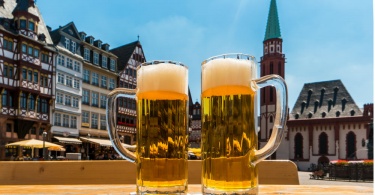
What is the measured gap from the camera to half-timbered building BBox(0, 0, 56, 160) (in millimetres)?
27828

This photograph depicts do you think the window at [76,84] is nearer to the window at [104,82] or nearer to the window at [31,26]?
the window at [104,82]

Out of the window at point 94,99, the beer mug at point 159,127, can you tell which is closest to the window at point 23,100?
the window at point 94,99

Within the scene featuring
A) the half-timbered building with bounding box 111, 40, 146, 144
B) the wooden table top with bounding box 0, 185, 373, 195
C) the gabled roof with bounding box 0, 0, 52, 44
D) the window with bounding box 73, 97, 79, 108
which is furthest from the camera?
the half-timbered building with bounding box 111, 40, 146, 144

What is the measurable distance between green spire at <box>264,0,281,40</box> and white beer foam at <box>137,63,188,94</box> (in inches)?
2502

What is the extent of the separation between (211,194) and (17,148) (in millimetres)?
28711

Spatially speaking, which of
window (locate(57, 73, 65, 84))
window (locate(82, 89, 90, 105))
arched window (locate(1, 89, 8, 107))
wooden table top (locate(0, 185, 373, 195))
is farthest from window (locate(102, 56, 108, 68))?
wooden table top (locate(0, 185, 373, 195))

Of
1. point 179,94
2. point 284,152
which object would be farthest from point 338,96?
point 179,94

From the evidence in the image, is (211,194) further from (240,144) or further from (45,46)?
(45,46)

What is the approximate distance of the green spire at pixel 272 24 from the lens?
210 feet

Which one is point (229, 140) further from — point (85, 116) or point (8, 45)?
point (85, 116)

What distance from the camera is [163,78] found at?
1806mm

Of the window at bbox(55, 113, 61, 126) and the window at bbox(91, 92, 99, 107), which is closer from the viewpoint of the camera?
the window at bbox(55, 113, 61, 126)

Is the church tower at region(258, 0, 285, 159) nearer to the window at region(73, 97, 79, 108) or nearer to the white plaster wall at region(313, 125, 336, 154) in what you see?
the white plaster wall at region(313, 125, 336, 154)

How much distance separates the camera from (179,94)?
1.80m
